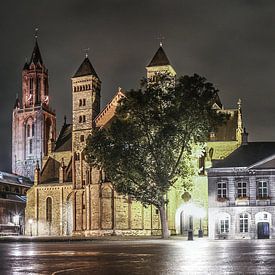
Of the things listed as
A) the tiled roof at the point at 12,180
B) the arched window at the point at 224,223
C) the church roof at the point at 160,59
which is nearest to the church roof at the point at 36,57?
the tiled roof at the point at 12,180

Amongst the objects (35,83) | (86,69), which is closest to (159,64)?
(86,69)

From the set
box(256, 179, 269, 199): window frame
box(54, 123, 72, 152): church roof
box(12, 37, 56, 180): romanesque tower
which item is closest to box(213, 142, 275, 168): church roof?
box(256, 179, 269, 199): window frame

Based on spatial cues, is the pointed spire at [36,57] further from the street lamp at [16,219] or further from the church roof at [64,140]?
the street lamp at [16,219]

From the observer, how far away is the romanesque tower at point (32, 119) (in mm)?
143750

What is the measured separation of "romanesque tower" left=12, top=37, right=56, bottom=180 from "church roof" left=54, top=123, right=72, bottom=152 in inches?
1637

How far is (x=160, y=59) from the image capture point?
260ft

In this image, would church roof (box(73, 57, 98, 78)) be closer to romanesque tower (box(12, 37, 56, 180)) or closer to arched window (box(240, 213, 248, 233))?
arched window (box(240, 213, 248, 233))

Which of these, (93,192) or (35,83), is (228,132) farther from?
(35,83)

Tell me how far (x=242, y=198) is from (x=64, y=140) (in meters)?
44.4

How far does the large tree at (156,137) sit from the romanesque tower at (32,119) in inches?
3541

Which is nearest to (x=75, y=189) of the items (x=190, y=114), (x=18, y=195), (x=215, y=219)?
(x=215, y=219)

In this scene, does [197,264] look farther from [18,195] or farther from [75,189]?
[18,195]

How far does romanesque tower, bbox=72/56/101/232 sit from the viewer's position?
3083 inches

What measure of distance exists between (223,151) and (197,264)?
61.9 meters
